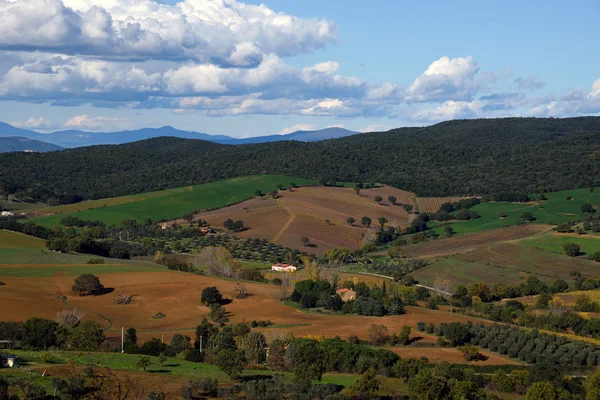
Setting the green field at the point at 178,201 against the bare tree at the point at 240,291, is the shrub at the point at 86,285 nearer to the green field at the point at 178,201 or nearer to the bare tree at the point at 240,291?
the bare tree at the point at 240,291

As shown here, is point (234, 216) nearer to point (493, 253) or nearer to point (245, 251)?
point (245, 251)

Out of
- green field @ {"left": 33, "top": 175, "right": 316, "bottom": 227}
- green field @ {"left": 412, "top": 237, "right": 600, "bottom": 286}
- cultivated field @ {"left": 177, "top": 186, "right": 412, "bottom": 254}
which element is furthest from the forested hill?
green field @ {"left": 412, "top": 237, "right": 600, "bottom": 286}

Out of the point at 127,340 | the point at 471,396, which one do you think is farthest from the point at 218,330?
the point at 471,396

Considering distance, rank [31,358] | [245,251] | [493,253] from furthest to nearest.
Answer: [245,251], [493,253], [31,358]

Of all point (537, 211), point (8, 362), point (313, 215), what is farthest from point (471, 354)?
point (537, 211)

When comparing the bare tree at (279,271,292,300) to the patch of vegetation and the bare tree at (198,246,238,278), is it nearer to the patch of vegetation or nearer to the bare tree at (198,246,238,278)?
the bare tree at (198,246,238,278)

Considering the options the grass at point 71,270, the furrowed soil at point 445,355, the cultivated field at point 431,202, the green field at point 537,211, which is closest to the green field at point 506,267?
the green field at point 537,211
